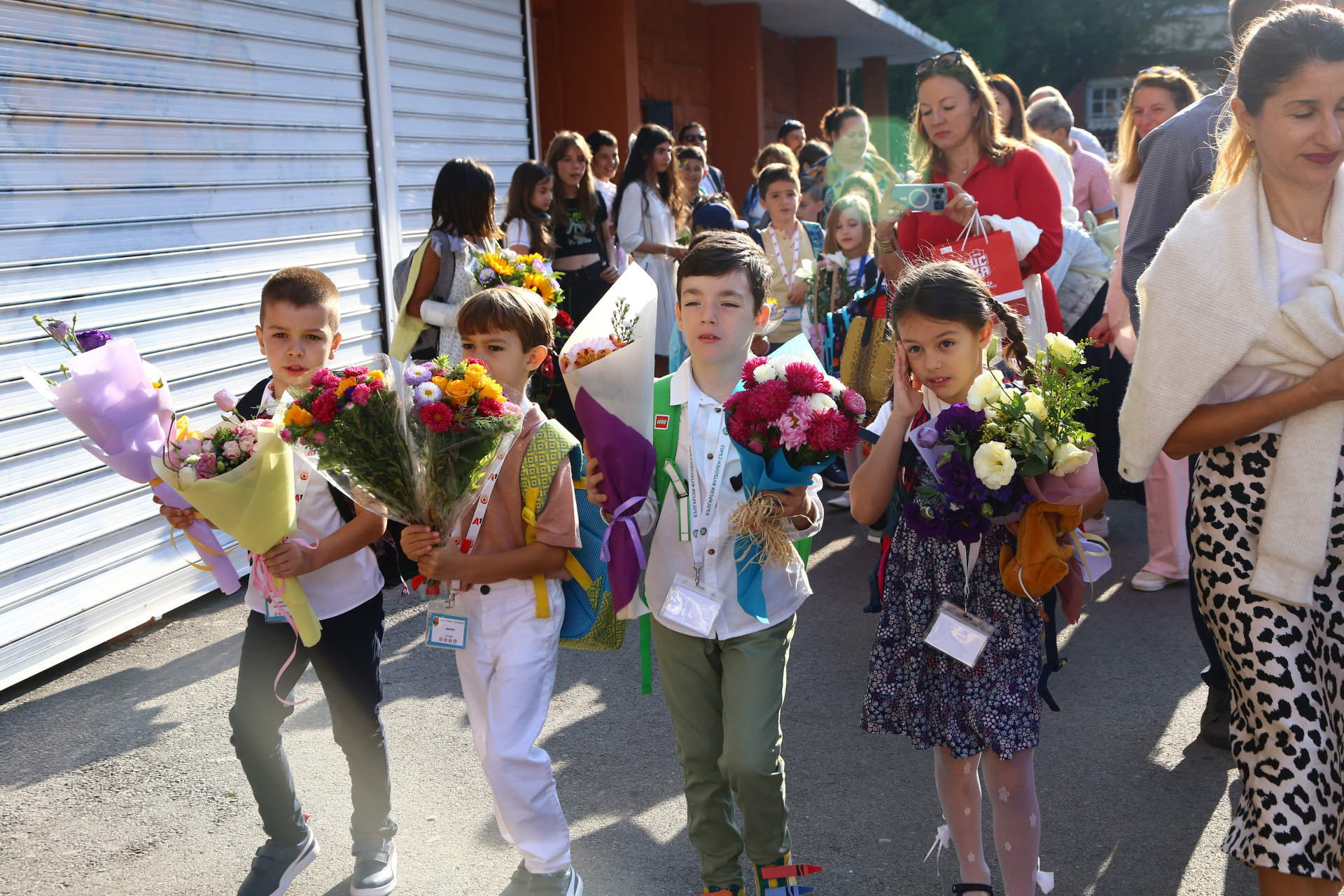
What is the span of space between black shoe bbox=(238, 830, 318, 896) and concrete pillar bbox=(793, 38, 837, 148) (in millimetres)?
20494

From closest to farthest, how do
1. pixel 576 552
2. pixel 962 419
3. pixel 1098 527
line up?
pixel 962 419 < pixel 576 552 < pixel 1098 527

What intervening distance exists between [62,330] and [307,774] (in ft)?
6.32

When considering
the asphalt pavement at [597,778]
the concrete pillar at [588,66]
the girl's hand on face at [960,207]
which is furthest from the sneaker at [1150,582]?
the concrete pillar at [588,66]

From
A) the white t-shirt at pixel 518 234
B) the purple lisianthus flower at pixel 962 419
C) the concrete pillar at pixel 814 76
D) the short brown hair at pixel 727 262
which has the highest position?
the concrete pillar at pixel 814 76

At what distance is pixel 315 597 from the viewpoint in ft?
10.8

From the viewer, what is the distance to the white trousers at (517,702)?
9.89 ft

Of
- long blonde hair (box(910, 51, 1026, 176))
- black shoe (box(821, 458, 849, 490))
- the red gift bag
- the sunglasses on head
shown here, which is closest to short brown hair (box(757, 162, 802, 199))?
black shoe (box(821, 458, 849, 490))

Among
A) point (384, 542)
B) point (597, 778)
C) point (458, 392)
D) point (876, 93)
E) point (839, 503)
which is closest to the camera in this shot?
point (458, 392)

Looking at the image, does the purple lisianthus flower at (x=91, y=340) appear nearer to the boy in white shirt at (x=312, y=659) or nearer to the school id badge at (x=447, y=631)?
the boy in white shirt at (x=312, y=659)

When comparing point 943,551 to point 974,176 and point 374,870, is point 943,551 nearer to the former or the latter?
point 374,870

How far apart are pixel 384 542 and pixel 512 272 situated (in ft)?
7.69

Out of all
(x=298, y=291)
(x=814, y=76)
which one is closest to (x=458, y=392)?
(x=298, y=291)

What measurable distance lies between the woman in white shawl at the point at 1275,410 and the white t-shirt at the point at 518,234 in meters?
5.48

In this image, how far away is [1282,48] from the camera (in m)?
2.45
